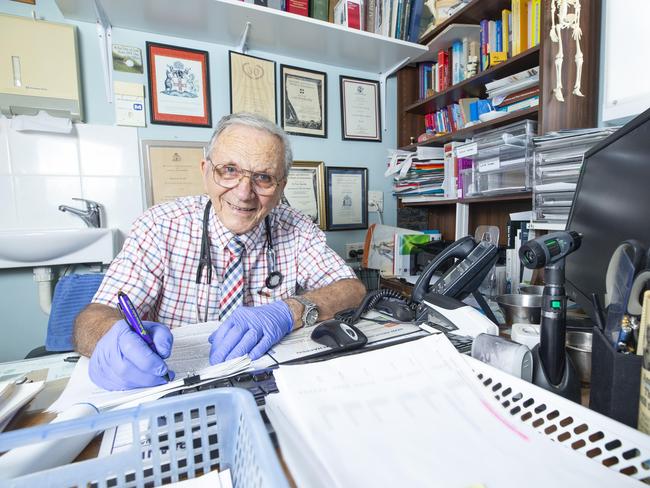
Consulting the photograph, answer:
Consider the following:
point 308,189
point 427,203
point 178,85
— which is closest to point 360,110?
point 308,189

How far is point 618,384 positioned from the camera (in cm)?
36

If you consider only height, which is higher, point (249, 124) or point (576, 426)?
point (249, 124)

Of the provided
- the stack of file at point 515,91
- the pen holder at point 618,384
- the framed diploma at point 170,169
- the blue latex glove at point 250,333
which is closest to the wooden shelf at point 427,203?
the stack of file at point 515,91

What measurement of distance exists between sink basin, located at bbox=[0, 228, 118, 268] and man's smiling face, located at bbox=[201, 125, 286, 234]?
2.53 feet

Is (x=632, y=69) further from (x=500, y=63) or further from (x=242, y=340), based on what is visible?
(x=242, y=340)

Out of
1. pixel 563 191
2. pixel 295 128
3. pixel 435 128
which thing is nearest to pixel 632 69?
pixel 563 191

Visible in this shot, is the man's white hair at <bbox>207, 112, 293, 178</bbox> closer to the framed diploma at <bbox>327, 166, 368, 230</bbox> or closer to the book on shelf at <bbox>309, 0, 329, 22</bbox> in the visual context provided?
the framed diploma at <bbox>327, 166, 368, 230</bbox>

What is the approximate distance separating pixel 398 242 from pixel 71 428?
1717 millimetres

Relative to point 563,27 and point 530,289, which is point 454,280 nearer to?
point 530,289

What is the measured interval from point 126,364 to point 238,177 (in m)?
0.61

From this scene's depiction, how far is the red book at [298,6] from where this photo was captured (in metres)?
1.80

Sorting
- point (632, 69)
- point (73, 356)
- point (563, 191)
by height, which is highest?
point (632, 69)

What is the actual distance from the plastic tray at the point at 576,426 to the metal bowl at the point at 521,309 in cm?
40

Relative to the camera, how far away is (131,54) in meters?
1.69
